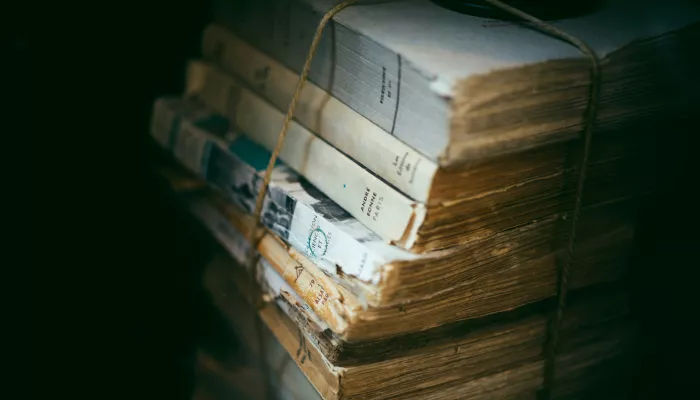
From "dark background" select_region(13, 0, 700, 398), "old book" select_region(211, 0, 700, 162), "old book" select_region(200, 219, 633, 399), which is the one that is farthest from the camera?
"dark background" select_region(13, 0, 700, 398)

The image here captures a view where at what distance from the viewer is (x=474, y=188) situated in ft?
2.04

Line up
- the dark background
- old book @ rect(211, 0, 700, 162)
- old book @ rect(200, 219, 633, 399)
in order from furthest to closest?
1. the dark background
2. old book @ rect(200, 219, 633, 399)
3. old book @ rect(211, 0, 700, 162)

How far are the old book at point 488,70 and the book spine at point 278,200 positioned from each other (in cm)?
11

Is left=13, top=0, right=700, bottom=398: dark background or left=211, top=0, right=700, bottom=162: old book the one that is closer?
left=211, top=0, right=700, bottom=162: old book

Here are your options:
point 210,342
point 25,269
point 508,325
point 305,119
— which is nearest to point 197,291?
point 210,342

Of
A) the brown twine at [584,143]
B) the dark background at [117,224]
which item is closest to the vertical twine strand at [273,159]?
the brown twine at [584,143]

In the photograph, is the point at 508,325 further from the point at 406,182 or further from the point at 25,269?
the point at 25,269

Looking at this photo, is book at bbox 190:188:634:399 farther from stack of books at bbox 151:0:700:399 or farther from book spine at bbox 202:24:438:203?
book spine at bbox 202:24:438:203

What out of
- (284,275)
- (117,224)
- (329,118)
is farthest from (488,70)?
(117,224)

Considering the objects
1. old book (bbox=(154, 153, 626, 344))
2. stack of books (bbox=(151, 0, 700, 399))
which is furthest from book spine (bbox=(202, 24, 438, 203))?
old book (bbox=(154, 153, 626, 344))

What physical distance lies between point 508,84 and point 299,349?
381 millimetres

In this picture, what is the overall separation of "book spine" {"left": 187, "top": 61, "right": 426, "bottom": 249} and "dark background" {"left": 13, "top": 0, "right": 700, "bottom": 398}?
0.37 feet

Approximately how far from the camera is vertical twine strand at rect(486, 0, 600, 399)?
0.61 metres

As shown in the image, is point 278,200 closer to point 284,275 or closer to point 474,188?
point 284,275
